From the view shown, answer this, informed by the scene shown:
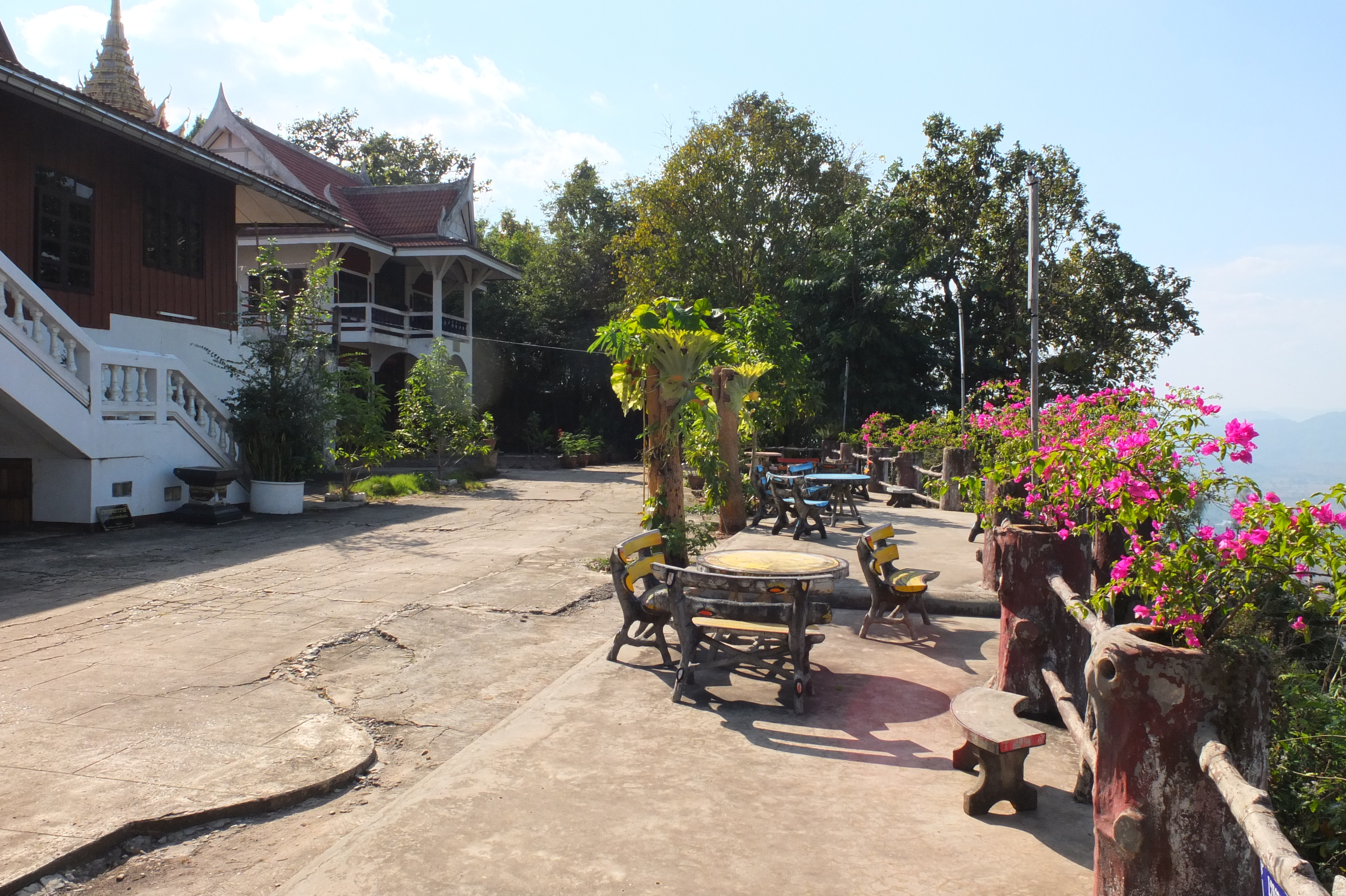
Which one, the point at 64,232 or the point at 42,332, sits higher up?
the point at 64,232

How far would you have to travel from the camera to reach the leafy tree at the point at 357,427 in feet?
51.0

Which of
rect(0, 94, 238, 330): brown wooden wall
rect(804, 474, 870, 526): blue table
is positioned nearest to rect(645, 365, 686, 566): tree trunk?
rect(804, 474, 870, 526): blue table

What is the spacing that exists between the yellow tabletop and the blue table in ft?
17.9

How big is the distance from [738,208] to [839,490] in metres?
17.4

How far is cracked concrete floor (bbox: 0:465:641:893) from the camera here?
383 centimetres

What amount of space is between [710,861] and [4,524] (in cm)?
1267

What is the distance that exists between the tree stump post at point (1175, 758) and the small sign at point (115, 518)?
12.8 m

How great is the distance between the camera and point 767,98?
30391mm

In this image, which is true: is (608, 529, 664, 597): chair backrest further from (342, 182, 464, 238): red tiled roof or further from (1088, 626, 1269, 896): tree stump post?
(342, 182, 464, 238): red tiled roof

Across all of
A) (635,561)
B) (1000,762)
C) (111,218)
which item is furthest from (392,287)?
(1000,762)

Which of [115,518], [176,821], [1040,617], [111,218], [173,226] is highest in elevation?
[173,226]

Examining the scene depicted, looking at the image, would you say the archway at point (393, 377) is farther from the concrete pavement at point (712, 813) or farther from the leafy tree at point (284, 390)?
the concrete pavement at point (712, 813)

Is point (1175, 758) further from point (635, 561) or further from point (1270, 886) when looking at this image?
point (635, 561)

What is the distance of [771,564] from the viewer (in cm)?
615
